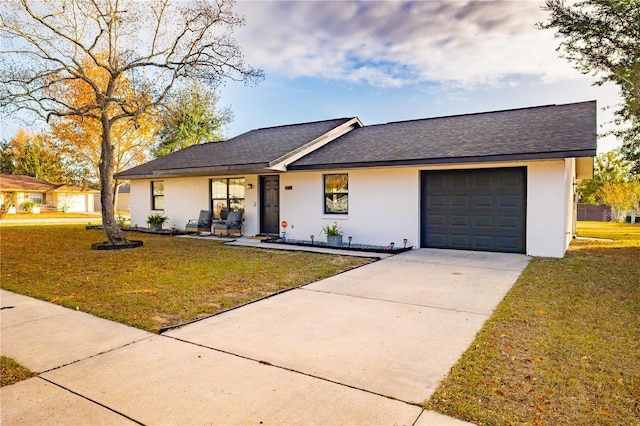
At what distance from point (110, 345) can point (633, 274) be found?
8.83m

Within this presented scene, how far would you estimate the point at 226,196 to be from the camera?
1478 cm

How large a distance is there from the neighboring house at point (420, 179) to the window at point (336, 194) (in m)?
0.03

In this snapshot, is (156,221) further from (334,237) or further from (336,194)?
(334,237)

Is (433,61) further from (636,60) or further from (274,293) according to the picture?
(274,293)

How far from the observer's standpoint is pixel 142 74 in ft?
44.5

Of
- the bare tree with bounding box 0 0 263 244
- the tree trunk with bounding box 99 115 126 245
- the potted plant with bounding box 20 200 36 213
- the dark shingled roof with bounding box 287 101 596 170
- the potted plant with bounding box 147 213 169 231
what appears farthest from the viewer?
the potted plant with bounding box 20 200 36 213

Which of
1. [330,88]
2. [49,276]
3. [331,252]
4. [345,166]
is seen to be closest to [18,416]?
[49,276]

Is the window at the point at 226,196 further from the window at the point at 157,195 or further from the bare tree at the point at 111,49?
the bare tree at the point at 111,49

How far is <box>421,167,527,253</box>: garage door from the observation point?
9.51 meters

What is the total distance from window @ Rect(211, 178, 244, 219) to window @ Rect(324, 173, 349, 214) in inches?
148

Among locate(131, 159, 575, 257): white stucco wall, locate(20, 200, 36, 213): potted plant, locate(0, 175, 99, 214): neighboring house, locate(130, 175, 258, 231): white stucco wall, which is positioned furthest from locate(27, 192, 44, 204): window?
locate(131, 159, 575, 257): white stucco wall

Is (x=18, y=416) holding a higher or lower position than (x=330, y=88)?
lower

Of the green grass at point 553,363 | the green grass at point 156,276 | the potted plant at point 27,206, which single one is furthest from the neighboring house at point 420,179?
the potted plant at point 27,206

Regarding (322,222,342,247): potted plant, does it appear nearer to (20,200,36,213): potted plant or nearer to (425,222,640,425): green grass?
(425,222,640,425): green grass
